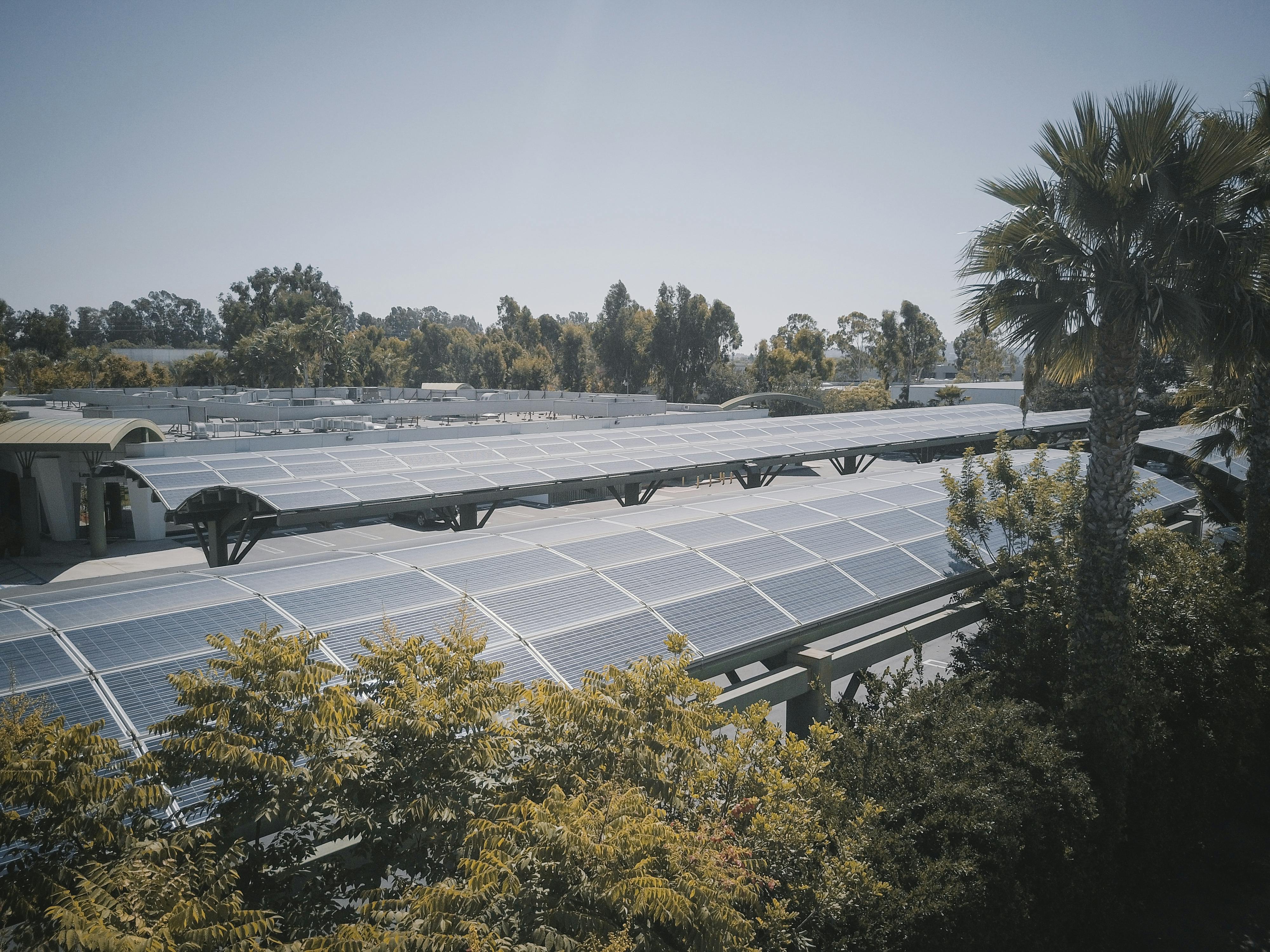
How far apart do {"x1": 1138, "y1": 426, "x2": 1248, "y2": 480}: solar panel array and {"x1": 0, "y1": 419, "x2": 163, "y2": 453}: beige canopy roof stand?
35682 millimetres

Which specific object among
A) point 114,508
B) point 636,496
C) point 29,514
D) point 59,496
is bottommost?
point 114,508

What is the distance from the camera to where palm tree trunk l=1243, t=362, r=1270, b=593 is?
1478cm

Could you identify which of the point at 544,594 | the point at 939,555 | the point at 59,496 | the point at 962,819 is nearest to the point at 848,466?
the point at 939,555

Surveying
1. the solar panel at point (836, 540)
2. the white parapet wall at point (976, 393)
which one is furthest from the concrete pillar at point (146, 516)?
the white parapet wall at point (976, 393)

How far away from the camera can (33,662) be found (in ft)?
22.9

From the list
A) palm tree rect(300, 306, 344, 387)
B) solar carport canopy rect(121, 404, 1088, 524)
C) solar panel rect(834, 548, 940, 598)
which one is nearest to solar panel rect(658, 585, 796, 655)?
solar panel rect(834, 548, 940, 598)

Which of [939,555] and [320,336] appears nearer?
[939,555]

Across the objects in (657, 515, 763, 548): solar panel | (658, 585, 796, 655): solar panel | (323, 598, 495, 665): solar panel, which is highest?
(657, 515, 763, 548): solar panel

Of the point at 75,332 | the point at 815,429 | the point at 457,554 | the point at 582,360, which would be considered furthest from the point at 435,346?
the point at 457,554

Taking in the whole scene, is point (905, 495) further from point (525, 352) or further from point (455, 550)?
point (525, 352)

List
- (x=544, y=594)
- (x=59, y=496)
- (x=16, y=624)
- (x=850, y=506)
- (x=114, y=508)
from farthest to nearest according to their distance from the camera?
(x=114, y=508) < (x=59, y=496) < (x=850, y=506) < (x=544, y=594) < (x=16, y=624)

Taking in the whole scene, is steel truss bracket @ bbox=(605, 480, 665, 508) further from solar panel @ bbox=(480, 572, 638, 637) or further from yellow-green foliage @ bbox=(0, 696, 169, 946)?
yellow-green foliage @ bbox=(0, 696, 169, 946)

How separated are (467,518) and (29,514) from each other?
21285 mm

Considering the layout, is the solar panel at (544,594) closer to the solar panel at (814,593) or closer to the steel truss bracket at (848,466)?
the solar panel at (814,593)
